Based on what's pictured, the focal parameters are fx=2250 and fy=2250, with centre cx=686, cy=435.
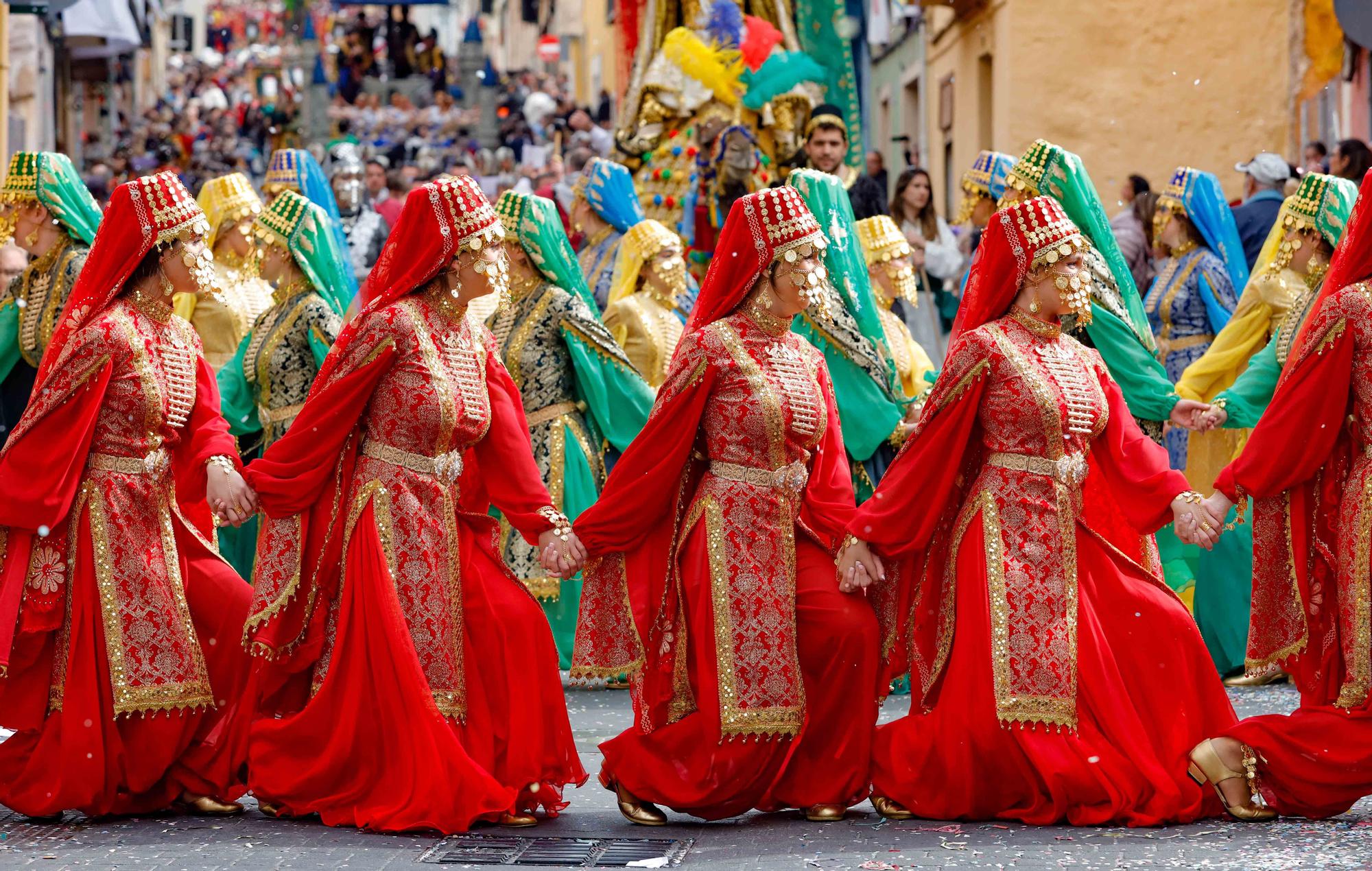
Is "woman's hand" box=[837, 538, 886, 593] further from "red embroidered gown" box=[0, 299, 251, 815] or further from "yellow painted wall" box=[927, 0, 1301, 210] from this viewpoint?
"yellow painted wall" box=[927, 0, 1301, 210]

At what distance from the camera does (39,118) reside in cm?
2762

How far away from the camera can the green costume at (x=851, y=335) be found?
30.2ft

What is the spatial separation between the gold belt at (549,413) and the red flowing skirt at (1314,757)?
432 cm

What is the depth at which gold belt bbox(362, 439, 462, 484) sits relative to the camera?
684cm

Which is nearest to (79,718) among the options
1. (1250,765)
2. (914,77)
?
(1250,765)

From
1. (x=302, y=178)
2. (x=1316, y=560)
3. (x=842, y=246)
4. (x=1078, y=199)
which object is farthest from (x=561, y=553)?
(x=302, y=178)

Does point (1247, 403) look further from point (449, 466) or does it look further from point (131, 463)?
point (131, 463)

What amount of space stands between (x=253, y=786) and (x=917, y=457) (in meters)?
2.24

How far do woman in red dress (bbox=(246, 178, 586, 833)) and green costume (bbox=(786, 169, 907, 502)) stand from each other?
252 cm

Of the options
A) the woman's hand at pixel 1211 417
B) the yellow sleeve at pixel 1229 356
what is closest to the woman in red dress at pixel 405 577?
Answer: the woman's hand at pixel 1211 417

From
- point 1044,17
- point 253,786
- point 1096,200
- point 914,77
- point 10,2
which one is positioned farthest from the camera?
point 914,77

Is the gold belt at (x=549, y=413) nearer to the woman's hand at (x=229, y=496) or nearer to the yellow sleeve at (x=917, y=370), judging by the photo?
the yellow sleeve at (x=917, y=370)

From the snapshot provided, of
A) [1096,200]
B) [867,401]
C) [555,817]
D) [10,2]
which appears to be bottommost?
[555,817]

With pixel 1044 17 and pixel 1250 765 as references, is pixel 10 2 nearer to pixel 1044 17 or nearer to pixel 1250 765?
pixel 1044 17
